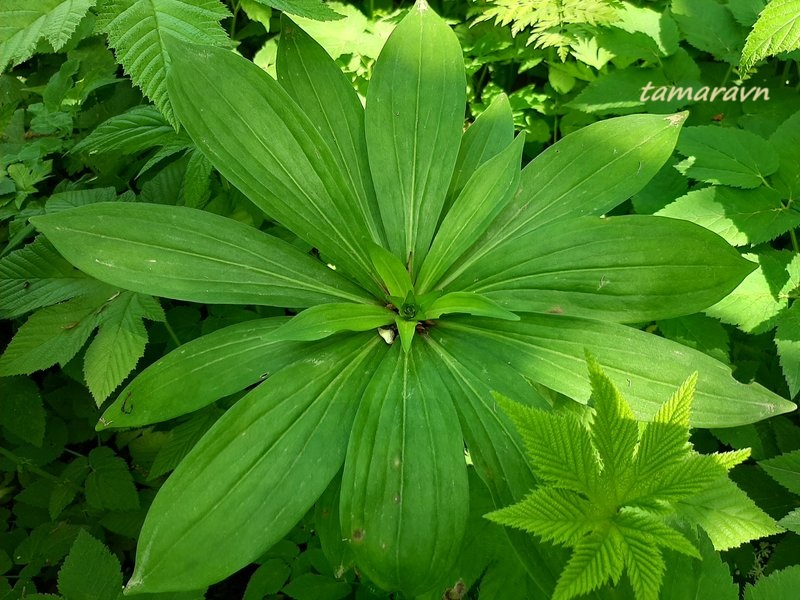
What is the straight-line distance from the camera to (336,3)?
2.38 metres

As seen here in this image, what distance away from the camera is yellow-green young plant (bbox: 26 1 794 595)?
1061 millimetres

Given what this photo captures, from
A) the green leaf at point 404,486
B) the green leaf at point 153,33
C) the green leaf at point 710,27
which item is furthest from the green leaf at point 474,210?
the green leaf at point 710,27

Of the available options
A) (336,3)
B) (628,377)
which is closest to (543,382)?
(628,377)

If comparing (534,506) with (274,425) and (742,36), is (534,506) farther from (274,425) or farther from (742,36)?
(742,36)

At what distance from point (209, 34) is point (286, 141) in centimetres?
30

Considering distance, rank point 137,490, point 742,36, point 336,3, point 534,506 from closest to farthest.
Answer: point 534,506 < point 137,490 < point 742,36 < point 336,3

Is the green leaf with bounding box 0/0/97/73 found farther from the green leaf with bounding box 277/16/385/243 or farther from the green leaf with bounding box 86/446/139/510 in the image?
the green leaf with bounding box 86/446/139/510

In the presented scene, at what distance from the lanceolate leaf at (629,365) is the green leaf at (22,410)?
136 cm

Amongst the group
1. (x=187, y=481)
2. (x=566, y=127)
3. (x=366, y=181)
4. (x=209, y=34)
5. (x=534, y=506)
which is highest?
(x=209, y=34)

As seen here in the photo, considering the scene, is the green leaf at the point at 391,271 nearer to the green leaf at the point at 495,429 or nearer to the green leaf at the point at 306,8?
the green leaf at the point at 495,429

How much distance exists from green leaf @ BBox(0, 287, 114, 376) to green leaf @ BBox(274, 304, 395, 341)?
766 mm

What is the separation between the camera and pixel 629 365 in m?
1.18

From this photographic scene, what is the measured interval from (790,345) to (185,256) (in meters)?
1.48

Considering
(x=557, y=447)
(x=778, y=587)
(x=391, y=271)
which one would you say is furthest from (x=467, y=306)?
(x=778, y=587)
